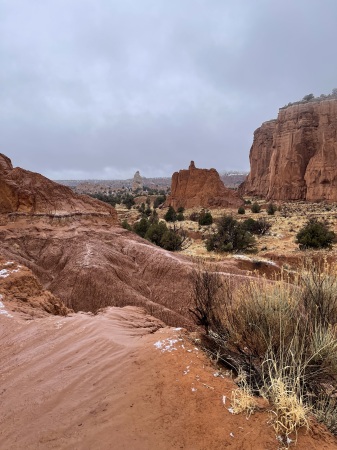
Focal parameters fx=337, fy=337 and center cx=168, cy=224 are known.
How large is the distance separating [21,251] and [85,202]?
443 cm

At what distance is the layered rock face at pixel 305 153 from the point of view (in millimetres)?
52312

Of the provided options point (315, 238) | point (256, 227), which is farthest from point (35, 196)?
point (256, 227)

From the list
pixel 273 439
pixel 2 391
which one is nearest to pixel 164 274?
pixel 2 391

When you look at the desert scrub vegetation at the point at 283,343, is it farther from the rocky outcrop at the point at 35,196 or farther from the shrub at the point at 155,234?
the shrub at the point at 155,234

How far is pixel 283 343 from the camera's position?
4500 millimetres

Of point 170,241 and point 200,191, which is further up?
point 200,191

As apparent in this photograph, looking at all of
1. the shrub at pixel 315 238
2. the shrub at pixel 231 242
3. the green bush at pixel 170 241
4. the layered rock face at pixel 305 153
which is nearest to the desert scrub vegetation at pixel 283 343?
the green bush at pixel 170 241

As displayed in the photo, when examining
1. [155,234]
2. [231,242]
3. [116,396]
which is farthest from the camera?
[231,242]

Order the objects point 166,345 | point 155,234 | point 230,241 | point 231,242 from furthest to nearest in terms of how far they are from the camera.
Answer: point 230,241 → point 231,242 → point 155,234 → point 166,345

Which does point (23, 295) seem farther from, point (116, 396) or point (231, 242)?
point (231, 242)

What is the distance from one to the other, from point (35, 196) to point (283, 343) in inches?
438

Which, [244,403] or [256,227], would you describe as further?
[256,227]

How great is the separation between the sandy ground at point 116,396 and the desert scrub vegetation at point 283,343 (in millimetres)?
315

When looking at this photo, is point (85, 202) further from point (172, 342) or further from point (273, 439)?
point (273, 439)
